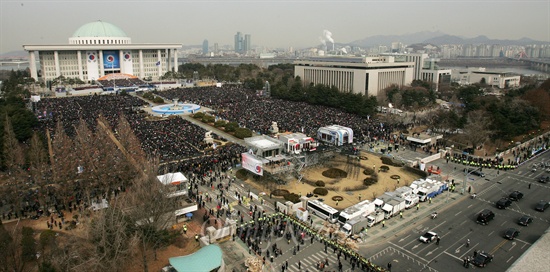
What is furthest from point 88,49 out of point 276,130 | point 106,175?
point 106,175

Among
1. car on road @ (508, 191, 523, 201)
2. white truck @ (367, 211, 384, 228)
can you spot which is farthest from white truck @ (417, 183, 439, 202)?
car on road @ (508, 191, 523, 201)

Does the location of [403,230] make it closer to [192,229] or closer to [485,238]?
[485,238]

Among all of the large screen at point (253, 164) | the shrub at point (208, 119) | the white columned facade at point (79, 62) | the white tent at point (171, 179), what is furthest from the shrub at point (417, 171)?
the white columned facade at point (79, 62)

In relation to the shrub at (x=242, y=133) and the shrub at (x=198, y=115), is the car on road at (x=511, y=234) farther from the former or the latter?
the shrub at (x=198, y=115)

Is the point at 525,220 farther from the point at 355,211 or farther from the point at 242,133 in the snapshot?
the point at 242,133

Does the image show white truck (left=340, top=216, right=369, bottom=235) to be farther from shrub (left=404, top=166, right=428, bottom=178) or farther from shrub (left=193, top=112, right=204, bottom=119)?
shrub (left=193, top=112, right=204, bottom=119)

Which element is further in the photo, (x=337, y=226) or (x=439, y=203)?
(x=439, y=203)
